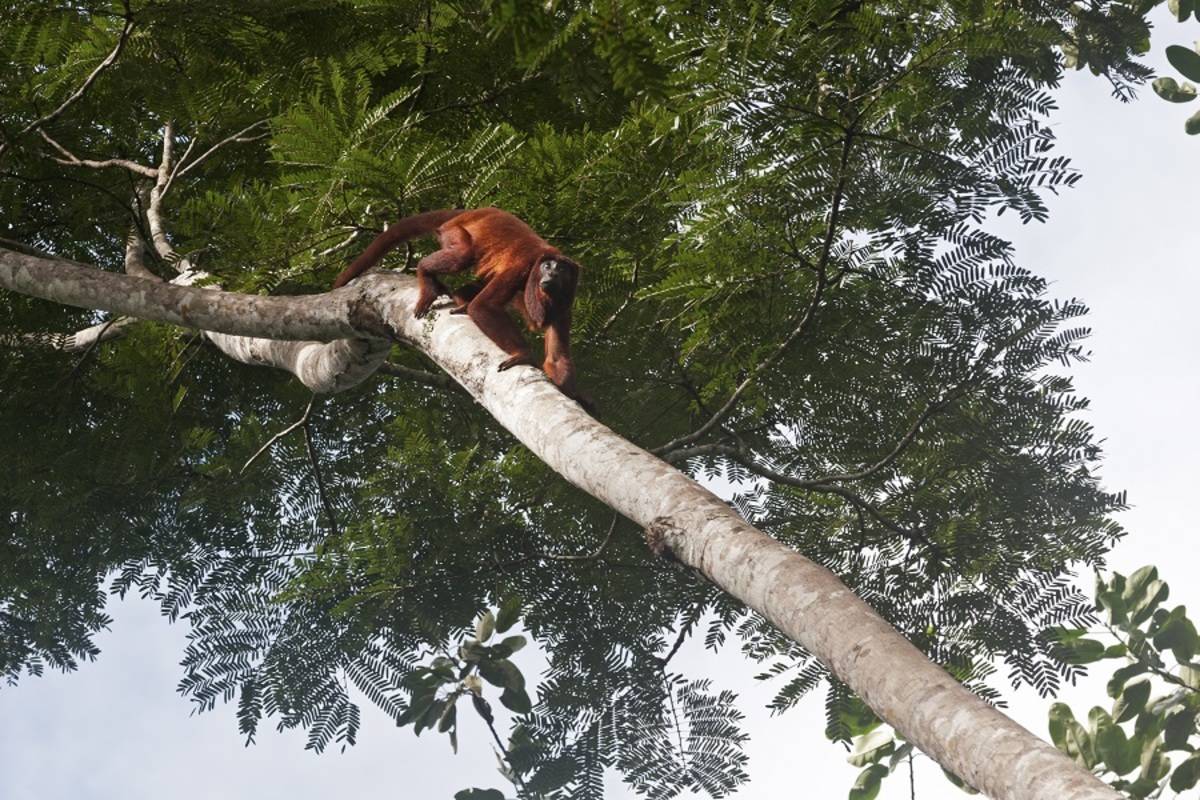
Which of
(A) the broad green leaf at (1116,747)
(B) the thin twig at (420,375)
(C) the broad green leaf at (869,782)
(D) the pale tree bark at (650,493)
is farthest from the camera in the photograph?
(A) the broad green leaf at (1116,747)

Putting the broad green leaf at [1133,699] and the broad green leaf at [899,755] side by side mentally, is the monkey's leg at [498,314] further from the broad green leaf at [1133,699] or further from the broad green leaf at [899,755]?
the broad green leaf at [1133,699]

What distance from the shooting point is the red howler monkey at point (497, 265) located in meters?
4.57

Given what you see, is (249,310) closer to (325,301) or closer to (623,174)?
(325,301)

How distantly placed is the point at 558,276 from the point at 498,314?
30 centimetres

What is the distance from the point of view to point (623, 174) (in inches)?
182

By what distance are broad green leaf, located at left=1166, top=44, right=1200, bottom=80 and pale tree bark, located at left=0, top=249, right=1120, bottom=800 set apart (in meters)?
6.01

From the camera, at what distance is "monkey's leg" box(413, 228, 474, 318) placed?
4.37 m

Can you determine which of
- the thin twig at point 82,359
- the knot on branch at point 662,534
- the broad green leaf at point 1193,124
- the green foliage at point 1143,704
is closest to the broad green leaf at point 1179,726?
the green foliage at point 1143,704

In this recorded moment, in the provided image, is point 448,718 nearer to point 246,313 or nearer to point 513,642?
point 513,642

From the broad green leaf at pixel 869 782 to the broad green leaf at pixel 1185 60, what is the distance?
5.16 meters

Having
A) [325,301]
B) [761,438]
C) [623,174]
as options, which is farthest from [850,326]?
[325,301]

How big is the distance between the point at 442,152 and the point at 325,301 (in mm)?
743

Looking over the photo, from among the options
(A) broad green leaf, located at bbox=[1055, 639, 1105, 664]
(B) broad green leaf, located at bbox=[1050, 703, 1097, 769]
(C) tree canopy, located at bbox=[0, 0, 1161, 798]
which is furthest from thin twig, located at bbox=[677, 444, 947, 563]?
(B) broad green leaf, located at bbox=[1050, 703, 1097, 769]

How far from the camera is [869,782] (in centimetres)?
729
